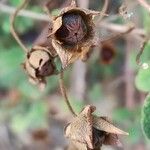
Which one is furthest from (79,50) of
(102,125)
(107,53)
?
(107,53)

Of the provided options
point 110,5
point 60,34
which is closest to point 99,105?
point 110,5

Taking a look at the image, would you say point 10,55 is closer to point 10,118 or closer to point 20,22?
point 20,22

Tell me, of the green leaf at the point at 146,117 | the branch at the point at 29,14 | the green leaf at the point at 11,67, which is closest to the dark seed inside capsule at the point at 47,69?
the green leaf at the point at 146,117

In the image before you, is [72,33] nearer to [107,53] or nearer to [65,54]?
[65,54]

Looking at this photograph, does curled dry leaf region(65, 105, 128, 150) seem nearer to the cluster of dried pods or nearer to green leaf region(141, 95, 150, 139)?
the cluster of dried pods

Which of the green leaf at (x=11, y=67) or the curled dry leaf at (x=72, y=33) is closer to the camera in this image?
the curled dry leaf at (x=72, y=33)

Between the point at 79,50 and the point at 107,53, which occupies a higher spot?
the point at 107,53

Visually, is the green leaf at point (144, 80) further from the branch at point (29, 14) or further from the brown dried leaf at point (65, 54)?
the branch at point (29, 14)

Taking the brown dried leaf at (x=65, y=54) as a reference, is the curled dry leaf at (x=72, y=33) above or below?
above
